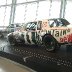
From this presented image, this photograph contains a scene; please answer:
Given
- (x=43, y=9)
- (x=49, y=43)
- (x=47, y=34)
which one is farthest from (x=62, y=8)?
(x=49, y=43)

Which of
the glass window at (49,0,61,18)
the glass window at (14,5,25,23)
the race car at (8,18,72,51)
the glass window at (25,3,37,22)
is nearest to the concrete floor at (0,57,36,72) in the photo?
the race car at (8,18,72,51)

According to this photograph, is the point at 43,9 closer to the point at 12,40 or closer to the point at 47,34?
the point at 12,40

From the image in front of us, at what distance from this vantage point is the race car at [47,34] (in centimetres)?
624

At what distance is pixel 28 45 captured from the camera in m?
8.07

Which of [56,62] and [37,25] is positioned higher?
[37,25]

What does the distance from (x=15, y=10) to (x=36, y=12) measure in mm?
2528

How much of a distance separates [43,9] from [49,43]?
28.0 feet

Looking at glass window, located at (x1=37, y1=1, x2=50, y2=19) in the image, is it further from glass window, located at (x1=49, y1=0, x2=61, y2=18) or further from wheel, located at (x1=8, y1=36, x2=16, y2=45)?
wheel, located at (x1=8, y1=36, x2=16, y2=45)

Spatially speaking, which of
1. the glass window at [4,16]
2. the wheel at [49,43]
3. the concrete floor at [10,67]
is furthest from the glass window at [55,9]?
the concrete floor at [10,67]

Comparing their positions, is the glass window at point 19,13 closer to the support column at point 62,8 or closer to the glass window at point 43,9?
the glass window at point 43,9

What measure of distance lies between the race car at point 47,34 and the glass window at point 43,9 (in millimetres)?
6374

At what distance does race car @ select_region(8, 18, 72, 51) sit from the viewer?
20.5 ft

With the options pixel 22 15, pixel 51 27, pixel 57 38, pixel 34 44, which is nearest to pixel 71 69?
pixel 57 38

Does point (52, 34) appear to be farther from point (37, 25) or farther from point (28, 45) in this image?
point (28, 45)
